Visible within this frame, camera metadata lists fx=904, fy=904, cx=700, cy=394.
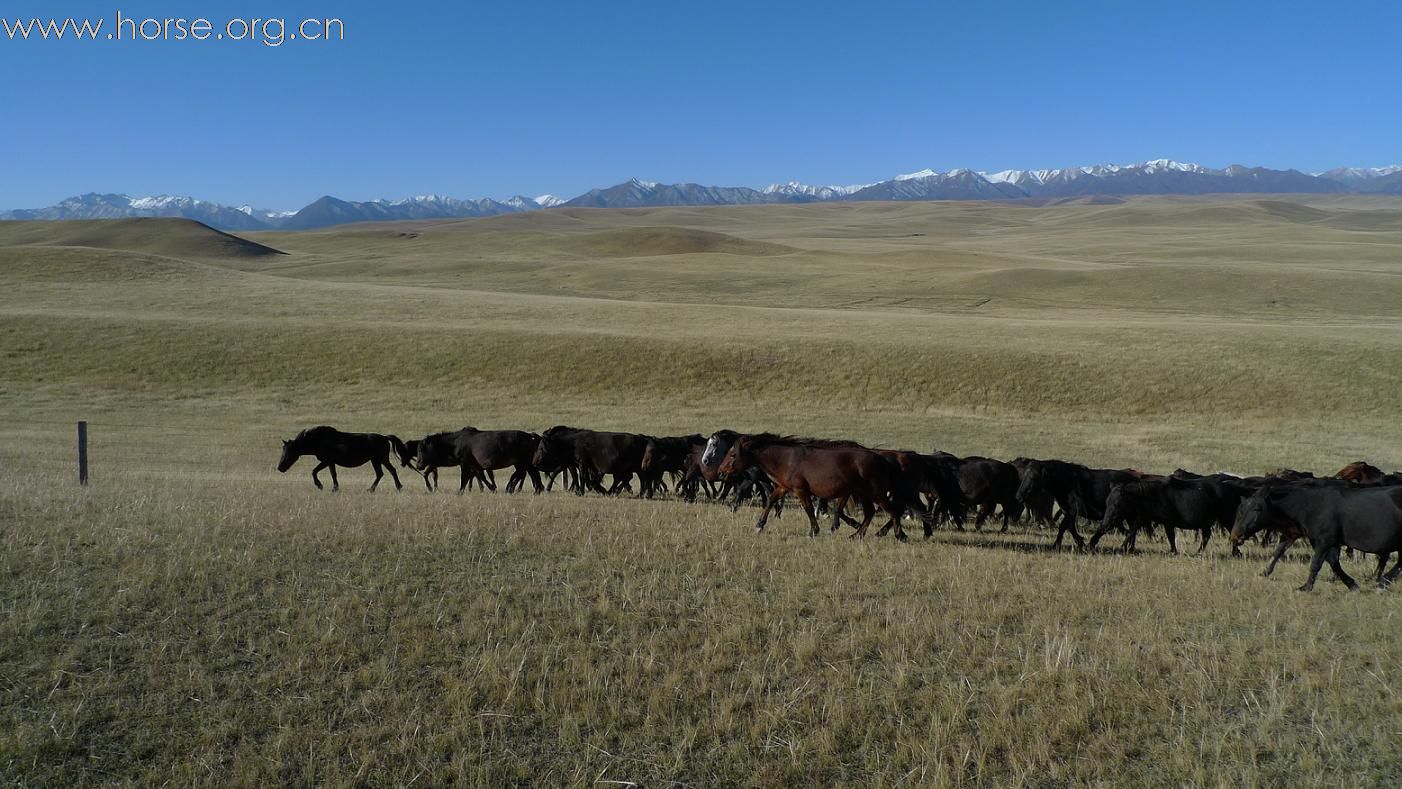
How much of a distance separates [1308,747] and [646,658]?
4.65 m

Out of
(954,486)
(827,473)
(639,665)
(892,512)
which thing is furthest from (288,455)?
(639,665)

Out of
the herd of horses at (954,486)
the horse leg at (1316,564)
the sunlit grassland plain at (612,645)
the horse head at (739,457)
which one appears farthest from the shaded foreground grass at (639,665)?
the horse head at (739,457)

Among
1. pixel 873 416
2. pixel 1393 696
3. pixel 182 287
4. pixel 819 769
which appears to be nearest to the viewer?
pixel 819 769

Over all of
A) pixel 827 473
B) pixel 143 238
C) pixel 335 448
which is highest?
pixel 143 238

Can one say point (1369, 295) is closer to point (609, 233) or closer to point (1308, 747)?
point (1308, 747)

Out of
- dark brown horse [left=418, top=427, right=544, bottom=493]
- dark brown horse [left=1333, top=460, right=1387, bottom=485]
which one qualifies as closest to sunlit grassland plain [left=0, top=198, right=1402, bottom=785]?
dark brown horse [left=418, top=427, right=544, bottom=493]

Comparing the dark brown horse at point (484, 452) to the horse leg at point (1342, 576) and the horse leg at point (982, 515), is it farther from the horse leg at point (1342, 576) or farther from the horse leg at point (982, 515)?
the horse leg at point (1342, 576)

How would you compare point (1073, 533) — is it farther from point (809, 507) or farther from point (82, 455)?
point (82, 455)

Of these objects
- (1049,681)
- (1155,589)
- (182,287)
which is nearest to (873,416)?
(1155,589)

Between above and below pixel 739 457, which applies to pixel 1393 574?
below

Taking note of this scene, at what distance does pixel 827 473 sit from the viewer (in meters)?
12.8

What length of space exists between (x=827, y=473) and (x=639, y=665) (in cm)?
620

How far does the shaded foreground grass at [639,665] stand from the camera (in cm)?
586

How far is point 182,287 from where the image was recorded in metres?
54.8
